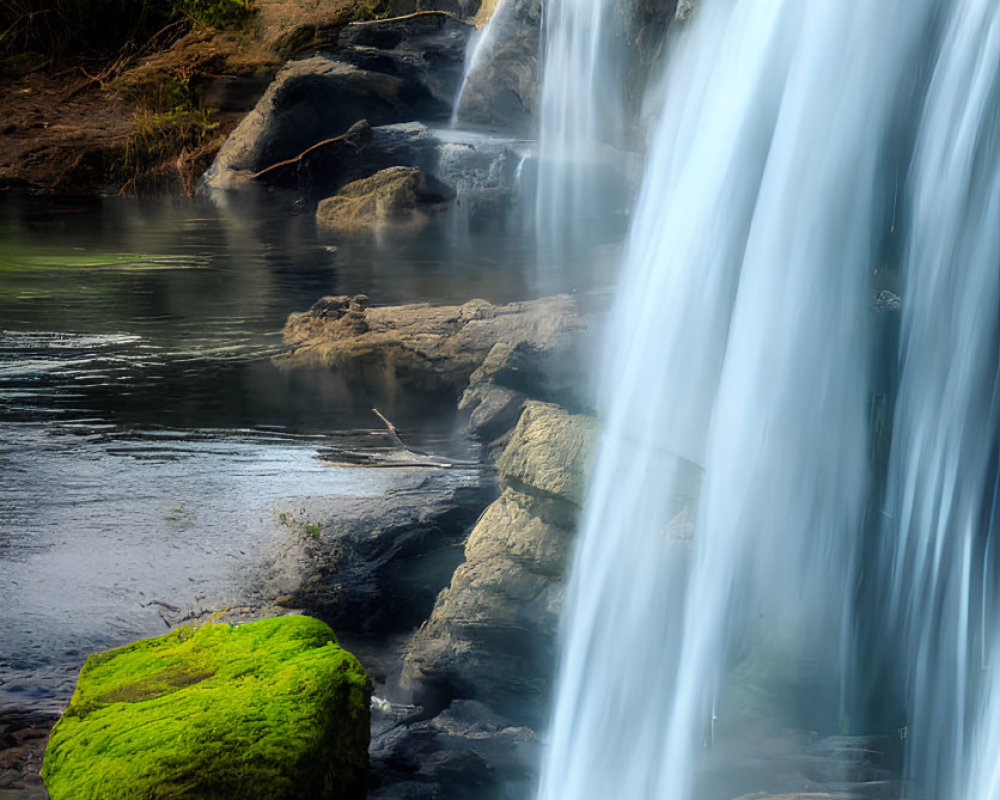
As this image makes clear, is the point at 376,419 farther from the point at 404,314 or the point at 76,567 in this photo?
the point at 76,567

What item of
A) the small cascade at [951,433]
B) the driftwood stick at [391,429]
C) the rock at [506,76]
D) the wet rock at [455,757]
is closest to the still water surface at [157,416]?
the driftwood stick at [391,429]

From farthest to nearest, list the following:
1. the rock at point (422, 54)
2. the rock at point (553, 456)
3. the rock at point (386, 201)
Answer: the rock at point (422, 54)
the rock at point (386, 201)
the rock at point (553, 456)

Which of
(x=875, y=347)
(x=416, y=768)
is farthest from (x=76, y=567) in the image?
(x=875, y=347)

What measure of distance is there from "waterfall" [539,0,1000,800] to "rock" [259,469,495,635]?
85 centimetres

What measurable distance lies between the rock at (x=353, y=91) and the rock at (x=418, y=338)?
1272 centimetres

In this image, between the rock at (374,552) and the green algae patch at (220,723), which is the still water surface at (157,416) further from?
the green algae patch at (220,723)

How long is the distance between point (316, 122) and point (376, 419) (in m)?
15.2

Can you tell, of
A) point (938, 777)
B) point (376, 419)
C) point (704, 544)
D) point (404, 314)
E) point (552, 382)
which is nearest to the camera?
point (938, 777)

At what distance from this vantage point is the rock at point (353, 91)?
21828mm

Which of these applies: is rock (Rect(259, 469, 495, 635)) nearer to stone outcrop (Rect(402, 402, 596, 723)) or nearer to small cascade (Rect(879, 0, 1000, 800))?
stone outcrop (Rect(402, 402, 596, 723))

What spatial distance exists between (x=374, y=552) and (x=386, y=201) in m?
13.6

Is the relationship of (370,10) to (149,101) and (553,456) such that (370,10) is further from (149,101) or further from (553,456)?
(553,456)

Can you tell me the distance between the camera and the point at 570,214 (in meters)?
18.1

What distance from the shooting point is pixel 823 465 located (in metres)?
4.81
